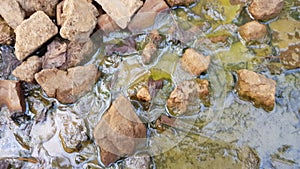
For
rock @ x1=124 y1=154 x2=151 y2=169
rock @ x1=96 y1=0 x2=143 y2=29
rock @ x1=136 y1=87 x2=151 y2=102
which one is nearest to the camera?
rock @ x1=124 y1=154 x2=151 y2=169

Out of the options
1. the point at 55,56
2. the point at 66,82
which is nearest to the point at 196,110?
the point at 66,82

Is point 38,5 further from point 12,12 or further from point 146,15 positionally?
point 146,15

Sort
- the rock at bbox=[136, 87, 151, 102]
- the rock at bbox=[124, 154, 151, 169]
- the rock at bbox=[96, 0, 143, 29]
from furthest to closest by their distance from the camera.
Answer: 1. the rock at bbox=[96, 0, 143, 29]
2. the rock at bbox=[136, 87, 151, 102]
3. the rock at bbox=[124, 154, 151, 169]

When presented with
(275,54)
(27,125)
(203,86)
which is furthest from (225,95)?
(27,125)

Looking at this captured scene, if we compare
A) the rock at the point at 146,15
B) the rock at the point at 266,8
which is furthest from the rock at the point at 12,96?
the rock at the point at 266,8

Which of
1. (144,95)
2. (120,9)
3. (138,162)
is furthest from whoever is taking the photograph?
(120,9)

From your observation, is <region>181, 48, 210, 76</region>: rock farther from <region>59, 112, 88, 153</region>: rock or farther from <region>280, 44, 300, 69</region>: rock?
<region>59, 112, 88, 153</region>: rock

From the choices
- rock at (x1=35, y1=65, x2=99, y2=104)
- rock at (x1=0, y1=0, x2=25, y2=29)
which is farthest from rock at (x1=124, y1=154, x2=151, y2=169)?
rock at (x1=0, y1=0, x2=25, y2=29)

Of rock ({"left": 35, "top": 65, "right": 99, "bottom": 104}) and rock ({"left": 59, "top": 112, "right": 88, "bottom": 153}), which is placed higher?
rock ({"left": 35, "top": 65, "right": 99, "bottom": 104})
